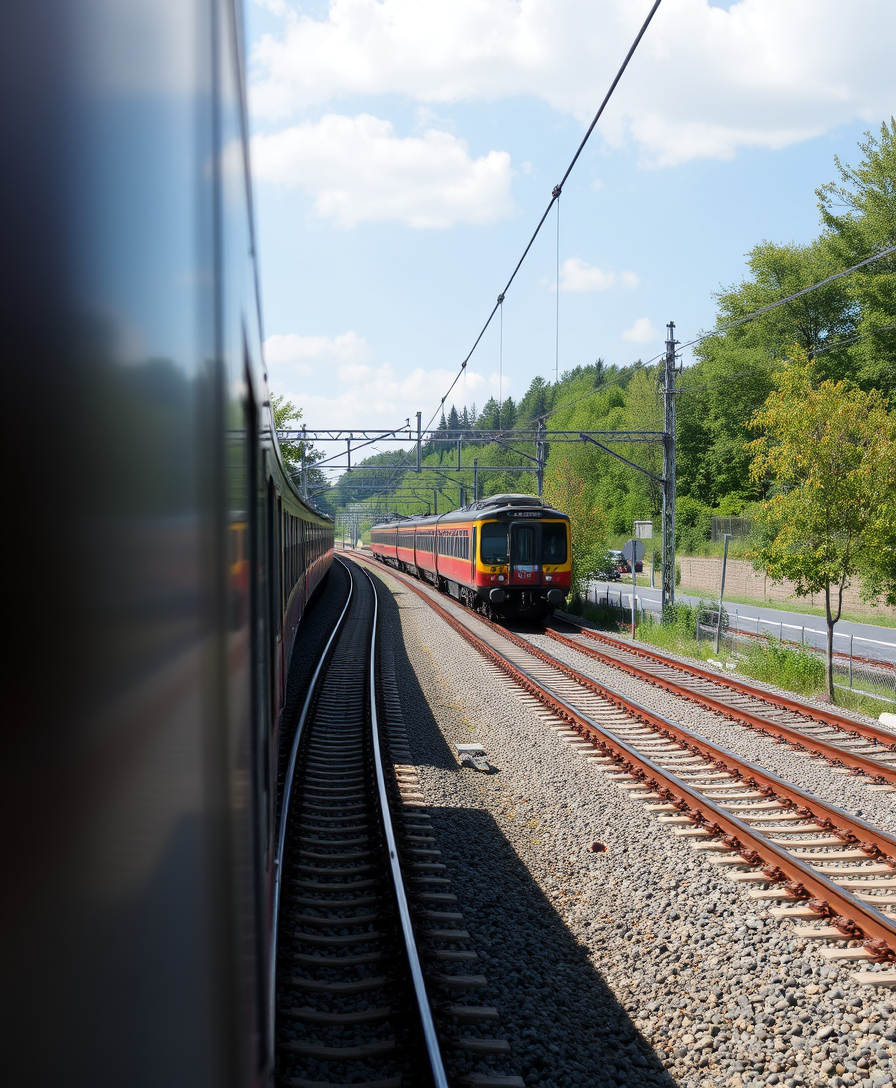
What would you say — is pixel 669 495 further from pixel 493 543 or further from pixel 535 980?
pixel 535 980

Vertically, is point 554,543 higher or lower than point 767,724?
higher

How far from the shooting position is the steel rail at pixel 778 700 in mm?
10328

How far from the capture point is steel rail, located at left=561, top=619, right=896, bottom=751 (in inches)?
407

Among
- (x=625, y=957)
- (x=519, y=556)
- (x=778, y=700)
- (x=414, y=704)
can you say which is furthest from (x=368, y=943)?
(x=519, y=556)

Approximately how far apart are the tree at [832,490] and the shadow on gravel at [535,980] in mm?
8273

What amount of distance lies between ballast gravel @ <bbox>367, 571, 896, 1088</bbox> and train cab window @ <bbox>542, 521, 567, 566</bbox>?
13.2 metres

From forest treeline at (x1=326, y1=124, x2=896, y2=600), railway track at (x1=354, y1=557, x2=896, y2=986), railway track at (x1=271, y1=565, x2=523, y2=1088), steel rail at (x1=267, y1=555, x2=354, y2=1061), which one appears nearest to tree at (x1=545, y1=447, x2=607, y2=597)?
forest treeline at (x1=326, y1=124, x2=896, y2=600)

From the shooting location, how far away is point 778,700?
1219 centimetres

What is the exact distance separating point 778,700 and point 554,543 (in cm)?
1055

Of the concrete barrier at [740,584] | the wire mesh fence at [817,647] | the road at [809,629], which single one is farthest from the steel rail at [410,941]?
the concrete barrier at [740,584]

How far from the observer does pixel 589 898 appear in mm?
6426

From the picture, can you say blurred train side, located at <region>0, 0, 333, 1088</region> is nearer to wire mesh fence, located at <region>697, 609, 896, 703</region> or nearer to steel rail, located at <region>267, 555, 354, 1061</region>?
steel rail, located at <region>267, 555, 354, 1061</region>

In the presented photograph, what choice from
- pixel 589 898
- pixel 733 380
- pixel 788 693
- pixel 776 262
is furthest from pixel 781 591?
pixel 589 898

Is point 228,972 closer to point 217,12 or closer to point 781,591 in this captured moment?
point 217,12
